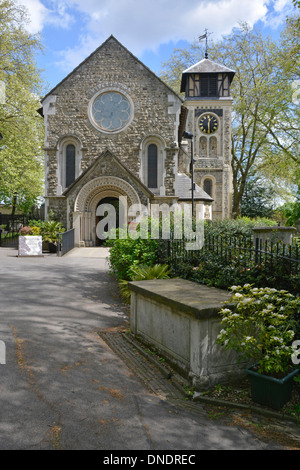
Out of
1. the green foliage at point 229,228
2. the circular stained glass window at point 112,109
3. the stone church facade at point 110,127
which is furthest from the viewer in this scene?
the circular stained glass window at point 112,109

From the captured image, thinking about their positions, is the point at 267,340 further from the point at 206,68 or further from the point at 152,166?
the point at 206,68

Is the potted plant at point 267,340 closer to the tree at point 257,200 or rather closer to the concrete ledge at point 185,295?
the concrete ledge at point 185,295

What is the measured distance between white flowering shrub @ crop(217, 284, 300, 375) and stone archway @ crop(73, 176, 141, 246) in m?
17.0

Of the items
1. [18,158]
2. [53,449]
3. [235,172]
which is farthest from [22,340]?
[235,172]

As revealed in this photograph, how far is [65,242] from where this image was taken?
61.5 feet

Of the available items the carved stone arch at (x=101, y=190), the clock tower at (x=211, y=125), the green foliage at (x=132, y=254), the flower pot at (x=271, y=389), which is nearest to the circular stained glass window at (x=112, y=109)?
the carved stone arch at (x=101, y=190)

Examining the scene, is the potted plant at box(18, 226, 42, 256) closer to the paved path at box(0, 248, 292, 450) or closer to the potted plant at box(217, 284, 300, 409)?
the paved path at box(0, 248, 292, 450)

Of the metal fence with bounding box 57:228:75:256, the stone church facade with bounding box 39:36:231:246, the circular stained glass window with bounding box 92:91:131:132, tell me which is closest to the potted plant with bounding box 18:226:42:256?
the metal fence with bounding box 57:228:75:256

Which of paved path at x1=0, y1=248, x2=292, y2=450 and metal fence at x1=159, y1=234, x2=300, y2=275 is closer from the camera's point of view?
paved path at x1=0, y1=248, x2=292, y2=450

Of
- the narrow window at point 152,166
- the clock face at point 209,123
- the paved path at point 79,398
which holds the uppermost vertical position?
the clock face at point 209,123

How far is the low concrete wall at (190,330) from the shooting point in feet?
14.9

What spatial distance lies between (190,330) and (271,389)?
3.82ft

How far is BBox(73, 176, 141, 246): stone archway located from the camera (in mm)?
21281

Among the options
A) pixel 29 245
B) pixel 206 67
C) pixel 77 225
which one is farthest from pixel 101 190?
pixel 206 67
